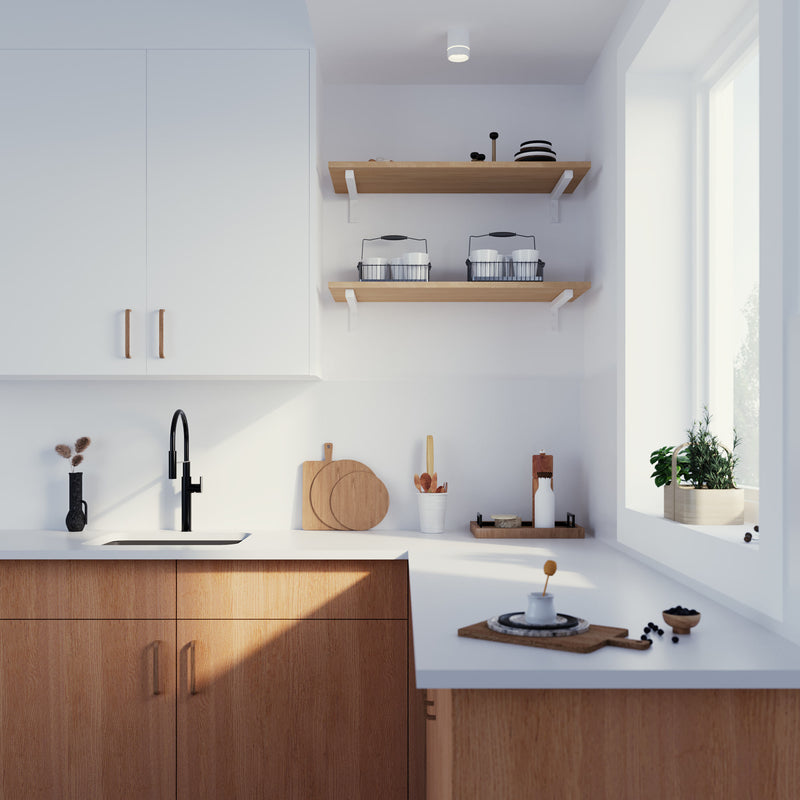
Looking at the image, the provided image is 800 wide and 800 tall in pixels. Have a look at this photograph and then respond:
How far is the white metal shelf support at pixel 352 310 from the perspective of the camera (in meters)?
2.74

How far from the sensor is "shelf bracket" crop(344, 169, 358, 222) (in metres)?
2.70

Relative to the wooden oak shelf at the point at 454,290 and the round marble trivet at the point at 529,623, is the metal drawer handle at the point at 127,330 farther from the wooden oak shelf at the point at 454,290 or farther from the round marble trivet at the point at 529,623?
the round marble trivet at the point at 529,623

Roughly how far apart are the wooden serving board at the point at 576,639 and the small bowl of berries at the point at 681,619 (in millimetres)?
80

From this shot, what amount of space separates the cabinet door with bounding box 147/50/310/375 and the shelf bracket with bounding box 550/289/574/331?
88 centimetres

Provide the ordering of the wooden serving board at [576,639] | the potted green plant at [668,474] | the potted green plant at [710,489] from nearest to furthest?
the wooden serving board at [576,639] < the potted green plant at [710,489] < the potted green plant at [668,474]

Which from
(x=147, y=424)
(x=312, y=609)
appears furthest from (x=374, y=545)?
(x=147, y=424)

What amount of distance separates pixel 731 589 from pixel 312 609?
120 cm

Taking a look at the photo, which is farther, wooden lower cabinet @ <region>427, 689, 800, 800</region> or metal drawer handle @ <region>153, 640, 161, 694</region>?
metal drawer handle @ <region>153, 640, 161, 694</region>

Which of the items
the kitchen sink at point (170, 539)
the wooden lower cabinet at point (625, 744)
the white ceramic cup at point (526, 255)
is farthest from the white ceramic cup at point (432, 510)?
the wooden lower cabinet at point (625, 744)

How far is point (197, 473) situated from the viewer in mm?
2918

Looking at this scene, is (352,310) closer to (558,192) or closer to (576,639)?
(558,192)

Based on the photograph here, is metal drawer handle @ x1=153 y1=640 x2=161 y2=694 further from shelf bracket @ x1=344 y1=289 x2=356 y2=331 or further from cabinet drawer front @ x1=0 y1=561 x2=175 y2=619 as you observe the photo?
shelf bracket @ x1=344 y1=289 x2=356 y2=331

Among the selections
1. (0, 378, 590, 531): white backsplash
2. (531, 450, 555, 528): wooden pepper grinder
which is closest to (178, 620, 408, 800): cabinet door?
(0, 378, 590, 531): white backsplash

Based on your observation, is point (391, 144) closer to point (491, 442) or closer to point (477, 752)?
point (491, 442)
